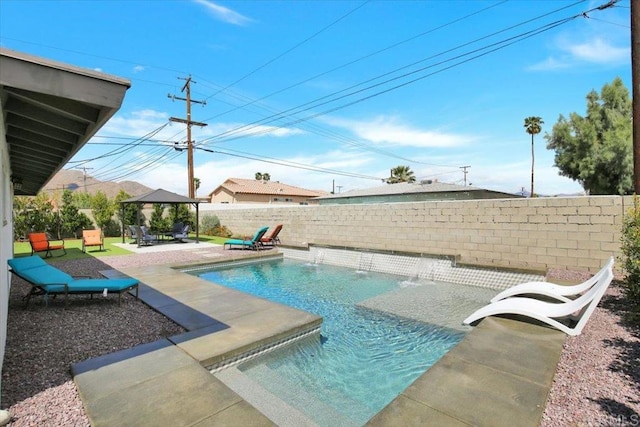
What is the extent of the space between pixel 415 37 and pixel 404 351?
12.8 m

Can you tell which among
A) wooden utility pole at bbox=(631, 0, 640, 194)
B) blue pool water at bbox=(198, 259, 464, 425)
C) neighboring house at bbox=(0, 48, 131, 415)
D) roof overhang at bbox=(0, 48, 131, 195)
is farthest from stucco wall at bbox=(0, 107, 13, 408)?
wooden utility pole at bbox=(631, 0, 640, 194)

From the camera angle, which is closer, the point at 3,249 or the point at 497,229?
the point at 3,249

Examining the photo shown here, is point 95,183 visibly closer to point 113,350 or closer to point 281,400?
point 113,350

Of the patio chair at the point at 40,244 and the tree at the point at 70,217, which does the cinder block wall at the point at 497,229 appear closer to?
the patio chair at the point at 40,244

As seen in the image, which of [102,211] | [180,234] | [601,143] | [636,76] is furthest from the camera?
[601,143]

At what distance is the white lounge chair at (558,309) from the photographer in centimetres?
411

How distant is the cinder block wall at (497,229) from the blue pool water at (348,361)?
14.5ft

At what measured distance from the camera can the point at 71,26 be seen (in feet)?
39.9

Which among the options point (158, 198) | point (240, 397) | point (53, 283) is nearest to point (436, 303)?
point (240, 397)

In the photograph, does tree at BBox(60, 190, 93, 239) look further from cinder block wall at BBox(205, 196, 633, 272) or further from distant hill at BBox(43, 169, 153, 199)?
distant hill at BBox(43, 169, 153, 199)

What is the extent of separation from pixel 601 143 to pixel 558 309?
26.0 metres

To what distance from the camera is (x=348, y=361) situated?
429 centimetres

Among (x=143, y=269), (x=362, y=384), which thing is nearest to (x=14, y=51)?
(x=362, y=384)

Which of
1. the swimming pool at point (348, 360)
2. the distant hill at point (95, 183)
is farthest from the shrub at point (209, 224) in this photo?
the distant hill at point (95, 183)
